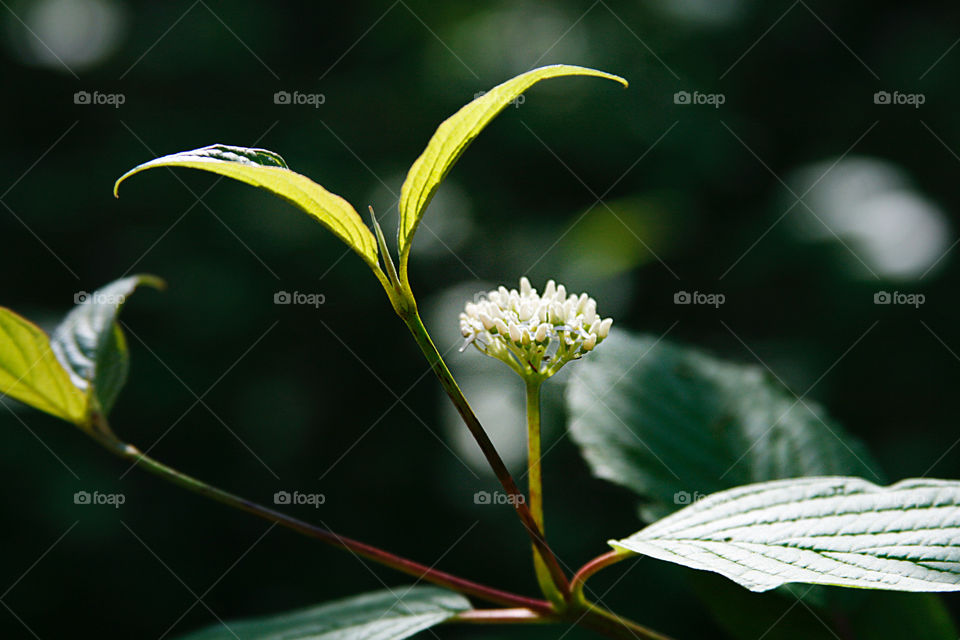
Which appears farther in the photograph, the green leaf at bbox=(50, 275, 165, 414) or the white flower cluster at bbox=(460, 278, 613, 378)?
the green leaf at bbox=(50, 275, 165, 414)

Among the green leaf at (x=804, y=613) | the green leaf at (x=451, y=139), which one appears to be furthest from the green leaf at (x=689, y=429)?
the green leaf at (x=451, y=139)

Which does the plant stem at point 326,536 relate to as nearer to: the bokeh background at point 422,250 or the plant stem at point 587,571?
the plant stem at point 587,571

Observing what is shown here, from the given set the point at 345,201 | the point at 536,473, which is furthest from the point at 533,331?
the point at 345,201

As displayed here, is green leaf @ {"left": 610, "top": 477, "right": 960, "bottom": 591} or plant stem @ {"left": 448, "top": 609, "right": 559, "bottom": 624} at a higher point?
green leaf @ {"left": 610, "top": 477, "right": 960, "bottom": 591}

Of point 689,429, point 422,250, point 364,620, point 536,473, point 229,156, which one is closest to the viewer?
point 229,156

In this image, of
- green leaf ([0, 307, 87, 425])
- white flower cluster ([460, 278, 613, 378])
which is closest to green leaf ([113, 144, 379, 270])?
white flower cluster ([460, 278, 613, 378])

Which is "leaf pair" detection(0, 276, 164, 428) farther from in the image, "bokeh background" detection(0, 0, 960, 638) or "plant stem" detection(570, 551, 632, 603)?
"bokeh background" detection(0, 0, 960, 638)

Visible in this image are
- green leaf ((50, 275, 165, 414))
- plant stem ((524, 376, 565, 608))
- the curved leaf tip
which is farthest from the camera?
green leaf ((50, 275, 165, 414))

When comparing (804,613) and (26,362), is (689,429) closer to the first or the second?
(804,613)
